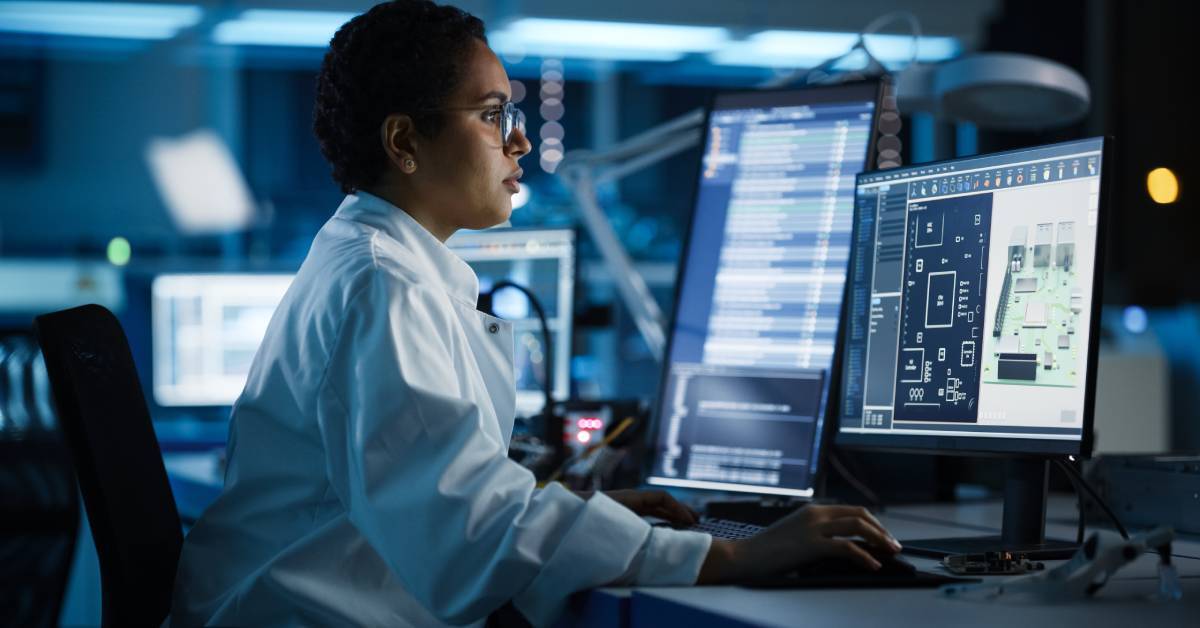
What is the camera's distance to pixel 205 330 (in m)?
2.84

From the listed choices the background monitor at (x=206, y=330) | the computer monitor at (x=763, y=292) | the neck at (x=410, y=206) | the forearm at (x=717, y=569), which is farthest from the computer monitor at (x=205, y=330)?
the forearm at (x=717, y=569)

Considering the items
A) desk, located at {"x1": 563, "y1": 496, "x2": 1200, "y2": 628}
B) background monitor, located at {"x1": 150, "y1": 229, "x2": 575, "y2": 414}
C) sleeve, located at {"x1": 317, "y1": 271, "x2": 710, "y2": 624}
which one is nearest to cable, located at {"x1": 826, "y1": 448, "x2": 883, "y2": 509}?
desk, located at {"x1": 563, "y1": 496, "x2": 1200, "y2": 628}

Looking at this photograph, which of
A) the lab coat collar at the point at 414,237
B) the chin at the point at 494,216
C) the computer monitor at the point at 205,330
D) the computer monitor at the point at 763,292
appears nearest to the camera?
the lab coat collar at the point at 414,237

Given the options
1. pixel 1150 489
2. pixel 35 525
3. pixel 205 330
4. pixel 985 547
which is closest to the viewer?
pixel 985 547

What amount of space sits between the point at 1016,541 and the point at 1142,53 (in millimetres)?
2995

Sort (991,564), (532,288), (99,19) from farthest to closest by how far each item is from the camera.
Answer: (99,19)
(532,288)
(991,564)

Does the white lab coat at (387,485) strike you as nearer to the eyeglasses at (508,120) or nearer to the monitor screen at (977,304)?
the eyeglasses at (508,120)

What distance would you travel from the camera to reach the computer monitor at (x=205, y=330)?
282 centimetres

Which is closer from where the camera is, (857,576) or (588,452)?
(857,576)

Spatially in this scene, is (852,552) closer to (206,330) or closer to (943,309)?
(943,309)

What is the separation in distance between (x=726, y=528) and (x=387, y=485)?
0.49 metres

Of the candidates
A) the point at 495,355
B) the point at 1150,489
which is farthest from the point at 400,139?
the point at 1150,489

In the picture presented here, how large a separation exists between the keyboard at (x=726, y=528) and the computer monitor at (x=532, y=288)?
3.38 ft

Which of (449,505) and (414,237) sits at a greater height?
(414,237)
